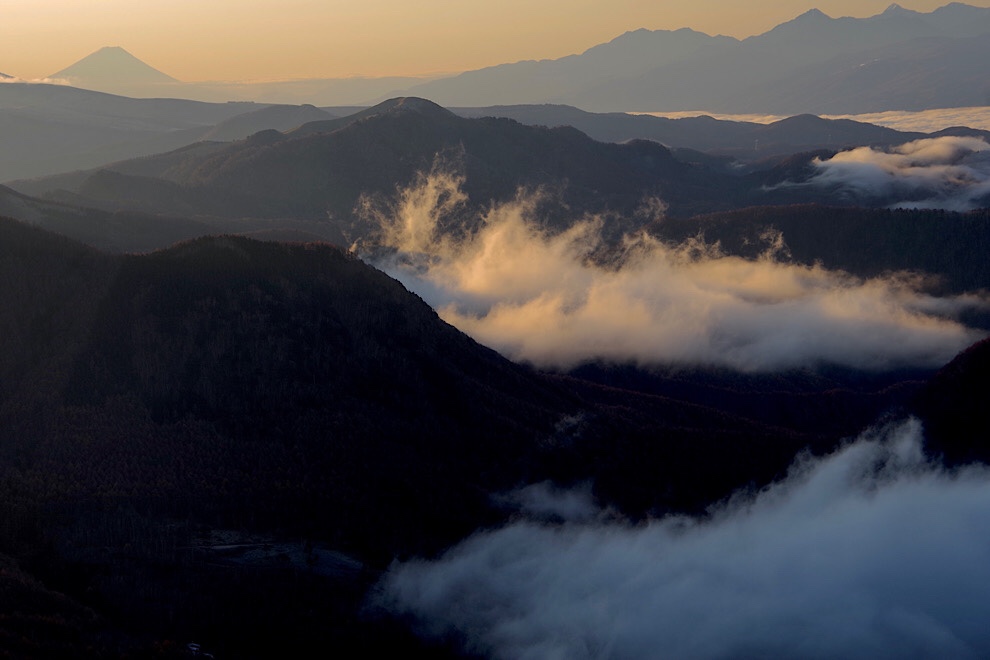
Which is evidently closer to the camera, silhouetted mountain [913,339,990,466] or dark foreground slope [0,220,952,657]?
dark foreground slope [0,220,952,657]

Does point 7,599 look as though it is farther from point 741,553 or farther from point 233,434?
point 741,553

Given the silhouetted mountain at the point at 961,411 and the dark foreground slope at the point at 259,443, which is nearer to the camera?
the dark foreground slope at the point at 259,443

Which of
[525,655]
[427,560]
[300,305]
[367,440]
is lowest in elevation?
[525,655]

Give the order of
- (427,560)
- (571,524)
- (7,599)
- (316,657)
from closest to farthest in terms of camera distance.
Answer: (7,599), (316,657), (427,560), (571,524)

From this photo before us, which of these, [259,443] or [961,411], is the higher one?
[961,411]

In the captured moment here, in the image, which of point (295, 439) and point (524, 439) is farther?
point (524, 439)

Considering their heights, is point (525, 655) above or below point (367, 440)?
below

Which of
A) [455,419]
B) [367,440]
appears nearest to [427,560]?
[367,440]

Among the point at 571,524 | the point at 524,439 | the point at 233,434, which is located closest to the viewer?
the point at 233,434
